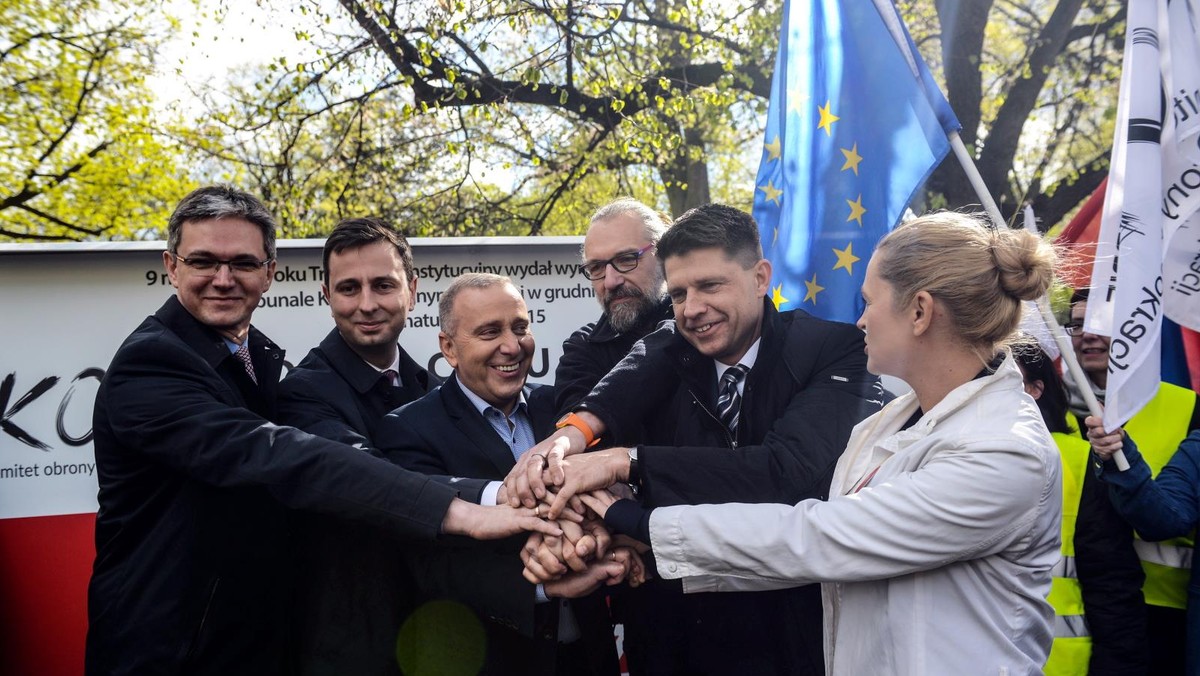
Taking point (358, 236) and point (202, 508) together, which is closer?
point (202, 508)

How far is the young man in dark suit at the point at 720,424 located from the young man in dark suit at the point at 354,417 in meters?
0.56

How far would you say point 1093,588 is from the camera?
3.39 metres

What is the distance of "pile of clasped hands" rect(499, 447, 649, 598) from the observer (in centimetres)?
287

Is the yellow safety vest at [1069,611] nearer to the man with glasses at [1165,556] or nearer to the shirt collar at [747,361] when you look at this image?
the man with glasses at [1165,556]

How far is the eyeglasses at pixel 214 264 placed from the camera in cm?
314

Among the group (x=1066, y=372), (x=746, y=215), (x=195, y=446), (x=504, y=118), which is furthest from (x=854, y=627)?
(x=504, y=118)

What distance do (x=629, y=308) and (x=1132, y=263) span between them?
177cm

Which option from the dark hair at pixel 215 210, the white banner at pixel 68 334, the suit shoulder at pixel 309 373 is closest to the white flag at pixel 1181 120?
the suit shoulder at pixel 309 373

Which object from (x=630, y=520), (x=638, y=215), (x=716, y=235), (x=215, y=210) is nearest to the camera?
(x=630, y=520)

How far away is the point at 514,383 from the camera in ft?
11.0

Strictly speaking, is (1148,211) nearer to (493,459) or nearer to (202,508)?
(493,459)

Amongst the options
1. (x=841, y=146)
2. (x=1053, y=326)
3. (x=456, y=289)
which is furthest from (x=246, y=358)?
(x=1053, y=326)

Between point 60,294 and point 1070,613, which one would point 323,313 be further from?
point 1070,613

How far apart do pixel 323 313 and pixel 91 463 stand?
1.27 meters
